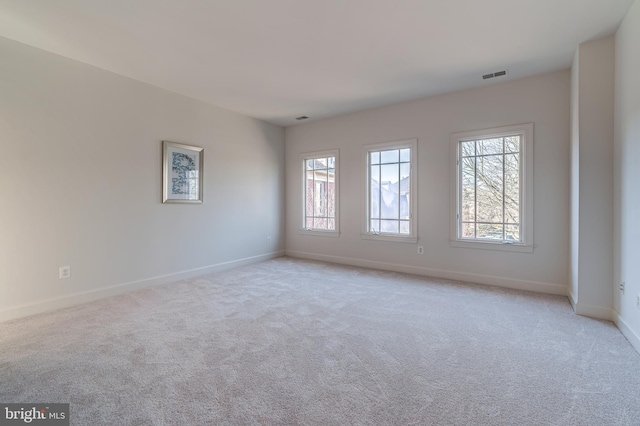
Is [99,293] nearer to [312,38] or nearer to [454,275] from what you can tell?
[312,38]

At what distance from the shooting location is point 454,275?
4406 millimetres

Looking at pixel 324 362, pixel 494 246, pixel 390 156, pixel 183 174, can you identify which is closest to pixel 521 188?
pixel 494 246

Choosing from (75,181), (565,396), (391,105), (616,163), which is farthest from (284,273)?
(616,163)

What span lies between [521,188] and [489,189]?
38cm

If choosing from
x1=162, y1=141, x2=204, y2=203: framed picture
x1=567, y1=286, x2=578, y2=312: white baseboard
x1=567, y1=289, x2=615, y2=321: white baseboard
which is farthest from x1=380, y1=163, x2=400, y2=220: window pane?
x1=162, y1=141, x2=204, y2=203: framed picture

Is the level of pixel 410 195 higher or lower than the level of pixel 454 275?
higher

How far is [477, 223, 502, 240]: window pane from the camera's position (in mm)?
4125

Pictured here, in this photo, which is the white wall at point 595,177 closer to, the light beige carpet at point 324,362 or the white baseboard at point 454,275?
the light beige carpet at point 324,362

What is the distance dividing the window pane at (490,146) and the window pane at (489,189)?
0.07 metres

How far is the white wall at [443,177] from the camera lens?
371 centimetres

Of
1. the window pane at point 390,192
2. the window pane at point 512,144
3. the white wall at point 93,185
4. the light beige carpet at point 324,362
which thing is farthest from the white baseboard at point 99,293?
the window pane at point 512,144

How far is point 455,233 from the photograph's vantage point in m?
4.39

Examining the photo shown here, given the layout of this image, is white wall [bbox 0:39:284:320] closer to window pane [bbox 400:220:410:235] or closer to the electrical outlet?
the electrical outlet

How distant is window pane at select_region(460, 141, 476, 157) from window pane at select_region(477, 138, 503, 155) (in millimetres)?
68
